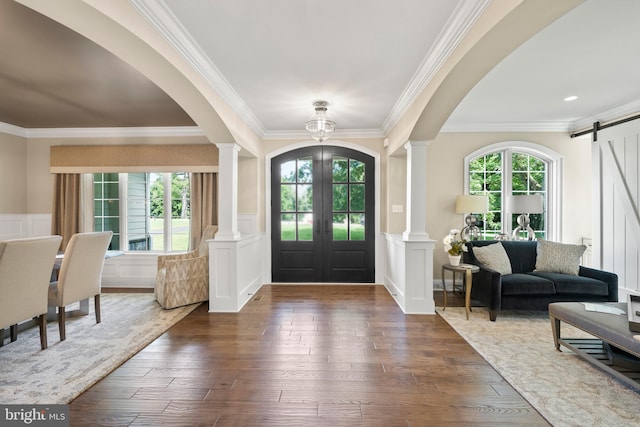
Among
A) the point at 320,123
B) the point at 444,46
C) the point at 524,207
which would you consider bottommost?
the point at 524,207

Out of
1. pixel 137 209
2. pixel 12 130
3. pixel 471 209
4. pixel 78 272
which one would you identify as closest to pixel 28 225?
pixel 12 130

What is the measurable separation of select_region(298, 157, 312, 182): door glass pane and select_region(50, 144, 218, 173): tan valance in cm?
140

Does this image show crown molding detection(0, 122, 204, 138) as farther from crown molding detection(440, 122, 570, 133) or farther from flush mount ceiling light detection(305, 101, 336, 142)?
crown molding detection(440, 122, 570, 133)

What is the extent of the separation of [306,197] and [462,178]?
2.64m

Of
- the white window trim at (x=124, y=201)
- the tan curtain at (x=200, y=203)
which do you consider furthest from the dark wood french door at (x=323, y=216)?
the white window trim at (x=124, y=201)

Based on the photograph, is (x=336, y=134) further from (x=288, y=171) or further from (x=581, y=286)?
(x=581, y=286)

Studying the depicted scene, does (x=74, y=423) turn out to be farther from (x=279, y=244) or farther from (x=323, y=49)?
(x=279, y=244)

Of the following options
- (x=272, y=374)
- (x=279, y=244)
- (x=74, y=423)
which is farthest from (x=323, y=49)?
(x=279, y=244)

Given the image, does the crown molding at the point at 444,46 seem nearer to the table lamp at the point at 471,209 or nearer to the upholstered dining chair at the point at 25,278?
the table lamp at the point at 471,209

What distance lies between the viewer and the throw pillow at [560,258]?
12.7 feet

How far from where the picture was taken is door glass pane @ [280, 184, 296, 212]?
5.45 m

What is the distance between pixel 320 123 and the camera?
374cm

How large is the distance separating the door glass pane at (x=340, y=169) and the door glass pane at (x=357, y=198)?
22 centimetres

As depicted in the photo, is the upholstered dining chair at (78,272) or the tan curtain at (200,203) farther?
the tan curtain at (200,203)
